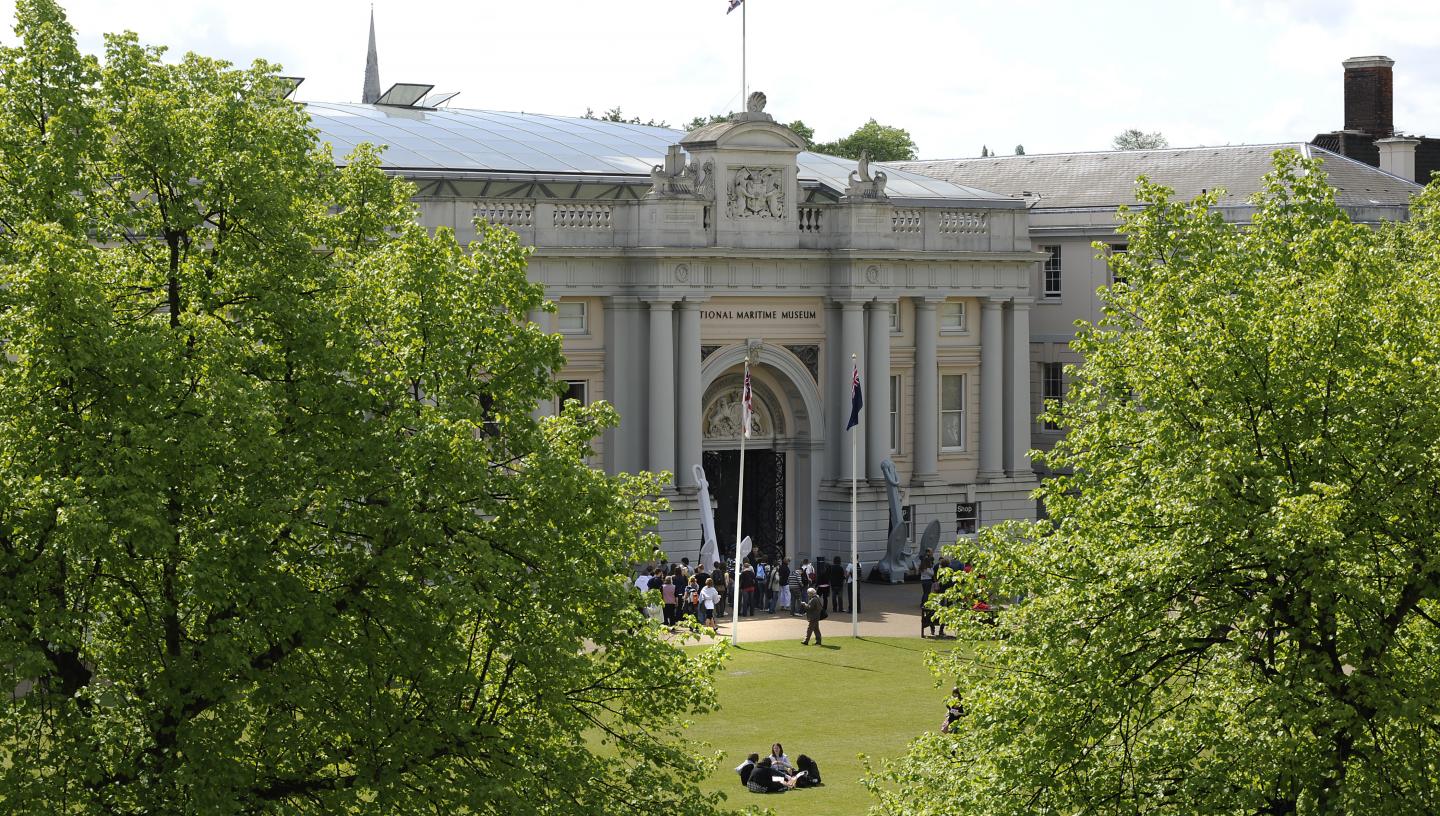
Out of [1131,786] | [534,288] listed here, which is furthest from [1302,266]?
[534,288]

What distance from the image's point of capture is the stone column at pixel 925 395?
57.3 m

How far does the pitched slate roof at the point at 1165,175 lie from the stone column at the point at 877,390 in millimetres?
13150

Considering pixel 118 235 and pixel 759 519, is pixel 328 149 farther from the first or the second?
pixel 759 519

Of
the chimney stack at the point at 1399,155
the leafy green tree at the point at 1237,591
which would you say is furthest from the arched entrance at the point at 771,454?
the leafy green tree at the point at 1237,591

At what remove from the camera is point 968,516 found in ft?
192

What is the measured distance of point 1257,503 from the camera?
20.8 metres

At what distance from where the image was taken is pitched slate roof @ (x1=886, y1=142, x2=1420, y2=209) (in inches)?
2616

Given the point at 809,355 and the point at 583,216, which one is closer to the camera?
the point at 583,216

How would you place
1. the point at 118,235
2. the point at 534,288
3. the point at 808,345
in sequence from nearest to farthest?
1. the point at 118,235
2. the point at 534,288
3. the point at 808,345

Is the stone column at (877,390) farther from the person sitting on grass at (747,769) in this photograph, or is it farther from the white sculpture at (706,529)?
the person sitting on grass at (747,769)

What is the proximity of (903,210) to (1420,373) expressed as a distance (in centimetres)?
3546

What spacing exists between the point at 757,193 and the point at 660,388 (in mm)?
Result: 5621

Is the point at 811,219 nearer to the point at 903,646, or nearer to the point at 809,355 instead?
the point at 809,355

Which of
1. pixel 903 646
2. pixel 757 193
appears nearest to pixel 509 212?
pixel 757 193
